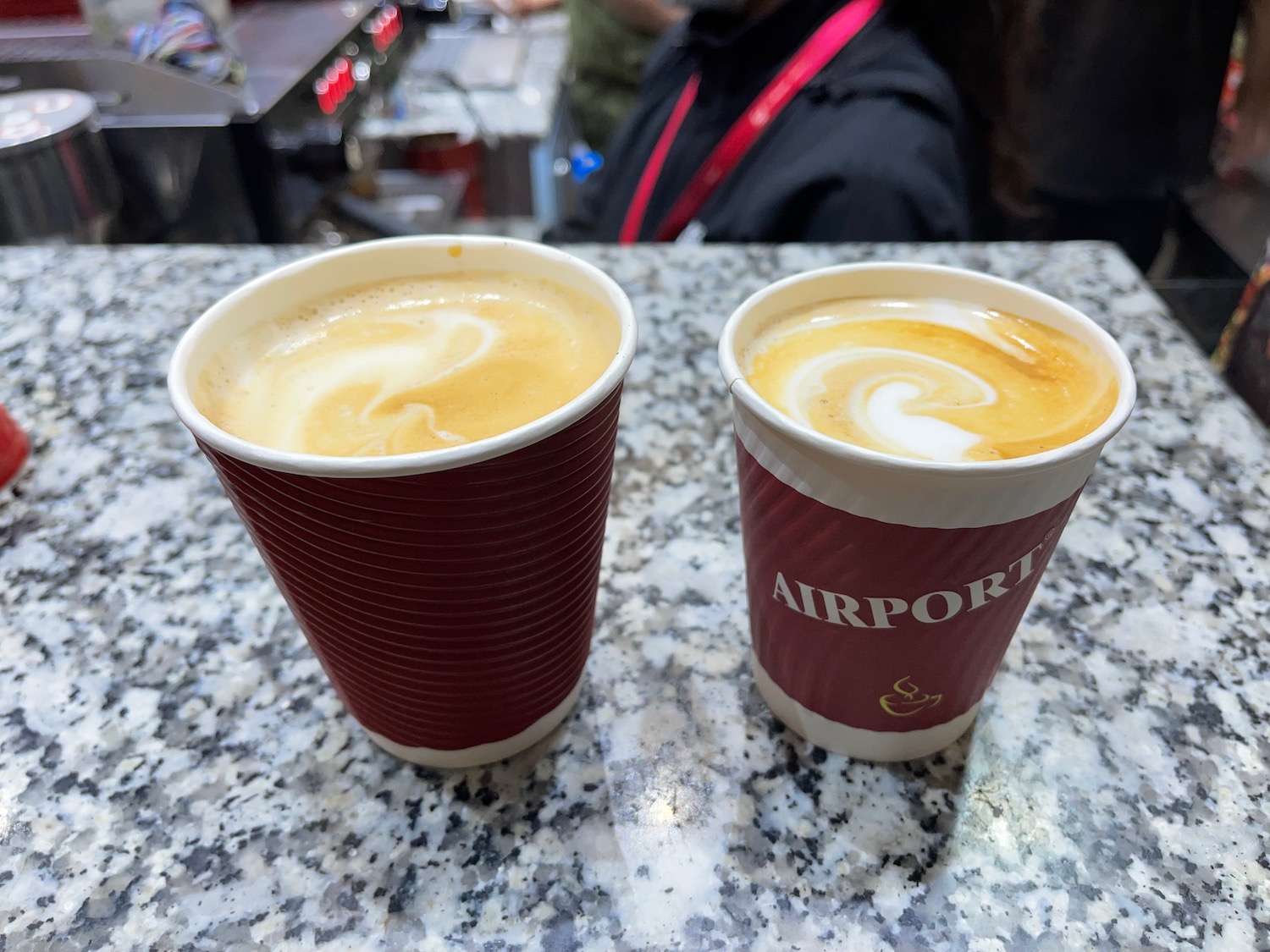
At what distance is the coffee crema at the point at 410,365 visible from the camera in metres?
0.46

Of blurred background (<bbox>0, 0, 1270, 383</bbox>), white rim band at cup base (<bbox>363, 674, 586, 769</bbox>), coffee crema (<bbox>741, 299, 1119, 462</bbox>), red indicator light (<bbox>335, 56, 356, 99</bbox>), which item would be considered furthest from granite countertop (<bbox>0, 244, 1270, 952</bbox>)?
red indicator light (<bbox>335, 56, 356, 99</bbox>)

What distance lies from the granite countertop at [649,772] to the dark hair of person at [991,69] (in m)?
0.84

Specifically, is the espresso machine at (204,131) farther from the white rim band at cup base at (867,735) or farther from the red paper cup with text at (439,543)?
the white rim band at cup base at (867,735)

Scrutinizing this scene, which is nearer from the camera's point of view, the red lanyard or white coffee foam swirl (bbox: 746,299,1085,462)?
white coffee foam swirl (bbox: 746,299,1085,462)

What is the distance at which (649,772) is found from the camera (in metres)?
0.51

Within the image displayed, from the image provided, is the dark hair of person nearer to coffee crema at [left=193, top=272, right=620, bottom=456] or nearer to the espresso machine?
the espresso machine

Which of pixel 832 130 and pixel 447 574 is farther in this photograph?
pixel 832 130

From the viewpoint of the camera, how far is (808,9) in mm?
1497

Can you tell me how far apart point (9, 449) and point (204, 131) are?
82 cm

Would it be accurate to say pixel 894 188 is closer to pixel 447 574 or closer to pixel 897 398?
pixel 897 398

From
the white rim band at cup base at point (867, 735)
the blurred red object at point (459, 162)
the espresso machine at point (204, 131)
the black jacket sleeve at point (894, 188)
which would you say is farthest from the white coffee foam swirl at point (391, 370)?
the blurred red object at point (459, 162)

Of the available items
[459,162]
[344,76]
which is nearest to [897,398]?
[344,76]

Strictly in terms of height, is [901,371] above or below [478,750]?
above

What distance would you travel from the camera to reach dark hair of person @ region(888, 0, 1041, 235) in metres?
1.35
